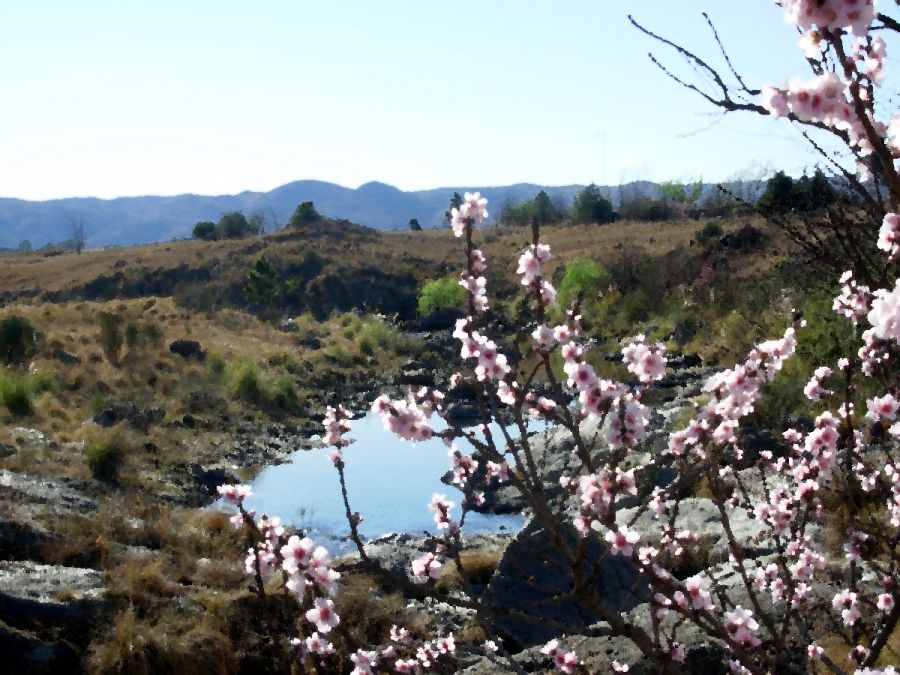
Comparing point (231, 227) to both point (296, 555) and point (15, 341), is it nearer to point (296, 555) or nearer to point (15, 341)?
point (15, 341)

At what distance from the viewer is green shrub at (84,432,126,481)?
540 inches

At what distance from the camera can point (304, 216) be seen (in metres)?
66.8

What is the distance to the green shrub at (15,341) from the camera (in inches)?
872

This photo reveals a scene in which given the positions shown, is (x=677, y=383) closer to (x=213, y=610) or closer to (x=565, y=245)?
(x=213, y=610)

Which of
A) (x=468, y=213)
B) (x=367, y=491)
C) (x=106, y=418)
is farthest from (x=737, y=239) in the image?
(x=468, y=213)

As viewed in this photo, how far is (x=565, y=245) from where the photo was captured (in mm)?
49031

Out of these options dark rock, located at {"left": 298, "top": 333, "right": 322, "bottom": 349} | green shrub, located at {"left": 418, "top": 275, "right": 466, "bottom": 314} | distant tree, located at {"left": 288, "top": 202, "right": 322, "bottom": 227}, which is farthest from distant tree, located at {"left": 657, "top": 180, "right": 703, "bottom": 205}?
dark rock, located at {"left": 298, "top": 333, "right": 322, "bottom": 349}

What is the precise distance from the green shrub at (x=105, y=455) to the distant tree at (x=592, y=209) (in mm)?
50334

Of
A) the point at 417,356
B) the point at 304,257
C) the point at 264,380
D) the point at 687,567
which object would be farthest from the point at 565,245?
the point at 687,567

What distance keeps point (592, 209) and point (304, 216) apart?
22.6 m

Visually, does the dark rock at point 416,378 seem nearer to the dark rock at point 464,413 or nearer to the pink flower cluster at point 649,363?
the dark rock at point 464,413

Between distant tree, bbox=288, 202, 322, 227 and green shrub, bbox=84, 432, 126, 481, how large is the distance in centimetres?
5256

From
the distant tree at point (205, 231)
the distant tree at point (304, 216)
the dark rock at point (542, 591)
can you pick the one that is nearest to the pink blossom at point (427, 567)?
the dark rock at point (542, 591)

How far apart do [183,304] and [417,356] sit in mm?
12508
